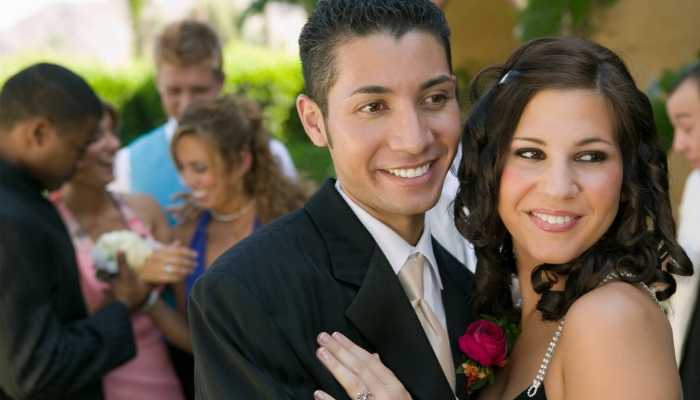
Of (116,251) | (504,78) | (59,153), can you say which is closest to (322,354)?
(504,78)

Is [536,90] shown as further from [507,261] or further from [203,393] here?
[203,393]

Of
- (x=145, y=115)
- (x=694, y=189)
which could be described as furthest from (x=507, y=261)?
(x=145, y=115)

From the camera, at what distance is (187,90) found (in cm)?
568

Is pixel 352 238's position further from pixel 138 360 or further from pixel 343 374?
pixel 138 360

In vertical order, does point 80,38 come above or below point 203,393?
below

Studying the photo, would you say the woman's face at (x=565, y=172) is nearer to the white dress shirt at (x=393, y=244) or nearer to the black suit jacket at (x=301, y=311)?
the white dress shirt at (x=393, y=244)

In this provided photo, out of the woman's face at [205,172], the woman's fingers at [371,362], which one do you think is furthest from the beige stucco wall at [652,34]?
the woman's fingers at [371,362]

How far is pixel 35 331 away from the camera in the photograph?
3492mm

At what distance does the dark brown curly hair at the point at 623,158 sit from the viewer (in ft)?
8.48

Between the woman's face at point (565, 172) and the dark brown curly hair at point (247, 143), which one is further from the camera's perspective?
the dark brown curly hair at point (247, 143)

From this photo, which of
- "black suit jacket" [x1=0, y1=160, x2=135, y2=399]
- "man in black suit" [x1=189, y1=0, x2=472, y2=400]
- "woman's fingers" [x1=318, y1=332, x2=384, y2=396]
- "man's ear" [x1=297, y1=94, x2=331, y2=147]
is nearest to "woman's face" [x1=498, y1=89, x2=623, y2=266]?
"man in black suit" [x1=189, y1=0, x2=472, y2=400]

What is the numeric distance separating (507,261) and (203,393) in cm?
111

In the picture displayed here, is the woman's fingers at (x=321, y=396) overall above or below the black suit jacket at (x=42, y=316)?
above

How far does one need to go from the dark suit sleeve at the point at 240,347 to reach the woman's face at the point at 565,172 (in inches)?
31.6
